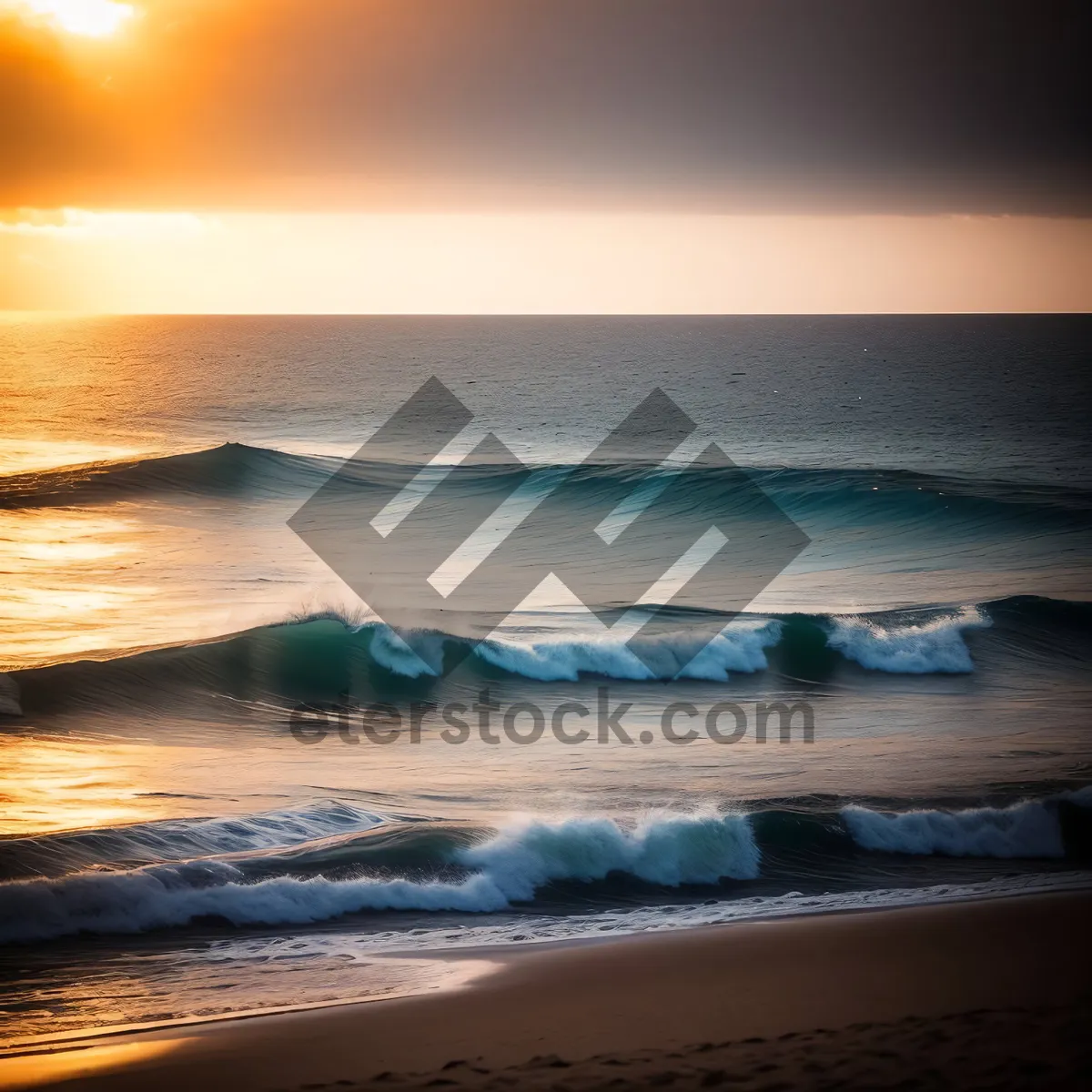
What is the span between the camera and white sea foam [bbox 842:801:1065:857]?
848 centimetres

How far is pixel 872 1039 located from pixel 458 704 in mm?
8379

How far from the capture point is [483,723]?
39.8 ft

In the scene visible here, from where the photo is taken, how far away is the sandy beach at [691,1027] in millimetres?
4801

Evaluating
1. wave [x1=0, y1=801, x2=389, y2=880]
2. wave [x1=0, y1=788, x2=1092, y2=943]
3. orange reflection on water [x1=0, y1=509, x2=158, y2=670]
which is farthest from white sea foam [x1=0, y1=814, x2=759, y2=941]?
orange reflection on water [x1=0, y1=509, x2=158, y2=670]

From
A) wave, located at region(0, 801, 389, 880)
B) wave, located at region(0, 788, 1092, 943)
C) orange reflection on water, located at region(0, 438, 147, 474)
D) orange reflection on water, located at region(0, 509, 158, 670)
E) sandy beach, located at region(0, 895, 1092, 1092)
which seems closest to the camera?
sandy beach, located at region(0, 895, 1092, 1092)

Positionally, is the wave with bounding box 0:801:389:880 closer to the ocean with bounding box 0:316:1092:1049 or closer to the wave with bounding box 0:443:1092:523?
the ocean with bounding box 0:316:1092:1049

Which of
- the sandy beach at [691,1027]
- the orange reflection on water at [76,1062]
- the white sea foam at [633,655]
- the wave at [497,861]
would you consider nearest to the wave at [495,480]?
the white sea foam at [633,655]

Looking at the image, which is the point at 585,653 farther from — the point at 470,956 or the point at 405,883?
the point at 470,956

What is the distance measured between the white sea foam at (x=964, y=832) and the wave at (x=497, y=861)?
0.03 ft

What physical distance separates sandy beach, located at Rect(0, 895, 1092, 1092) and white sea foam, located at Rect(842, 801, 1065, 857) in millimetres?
1778

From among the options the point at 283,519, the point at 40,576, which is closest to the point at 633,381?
the point at 283,519

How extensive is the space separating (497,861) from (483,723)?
14.4 feet

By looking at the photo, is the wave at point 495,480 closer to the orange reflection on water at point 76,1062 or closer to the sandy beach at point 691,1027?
the sandy beach at point 691,1027

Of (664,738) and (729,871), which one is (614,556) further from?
(729,871)
